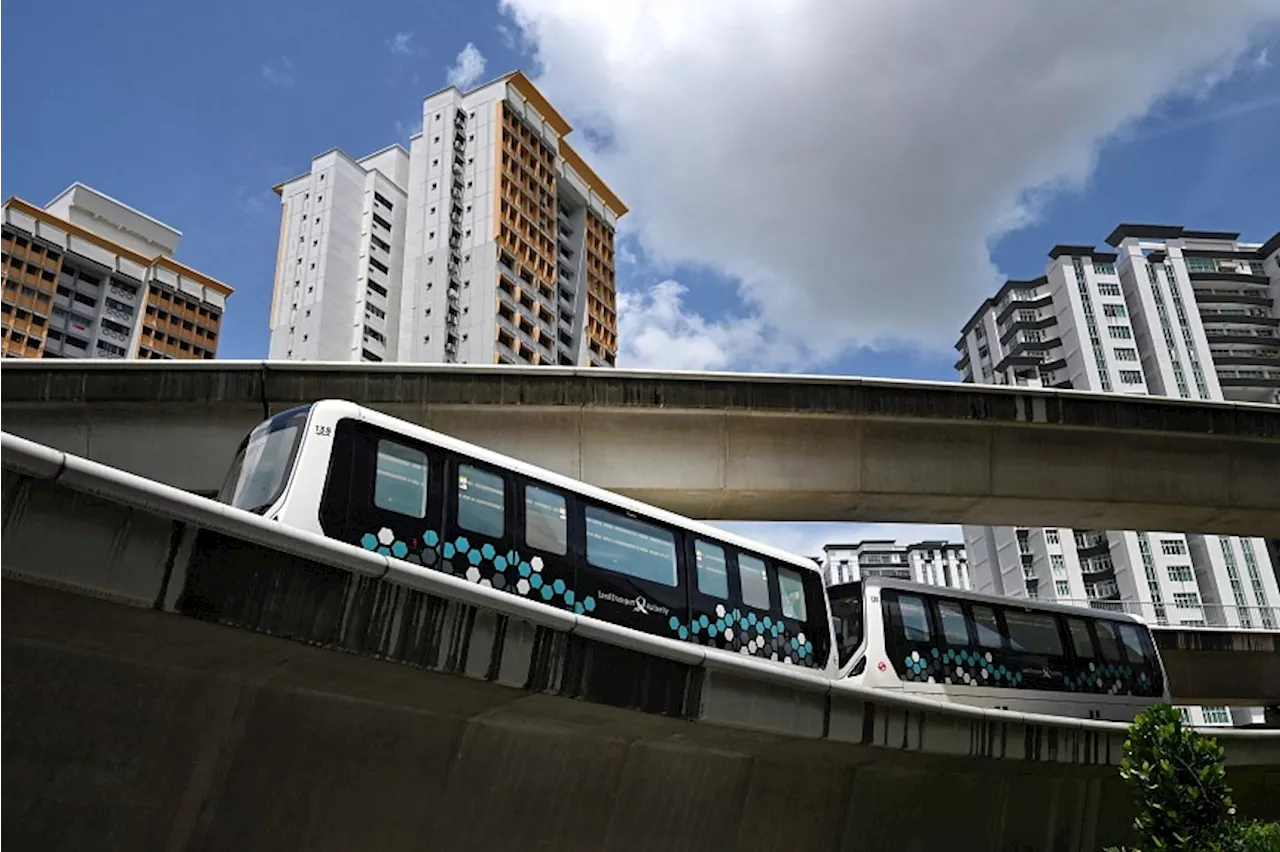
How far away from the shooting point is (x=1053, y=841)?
15.2m

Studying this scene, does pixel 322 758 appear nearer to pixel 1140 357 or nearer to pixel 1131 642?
pixel 1131 642

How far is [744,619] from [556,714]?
441cm

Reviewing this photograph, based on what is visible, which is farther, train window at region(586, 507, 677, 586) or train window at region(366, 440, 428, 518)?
train window at region(586, 507, 677, 586)

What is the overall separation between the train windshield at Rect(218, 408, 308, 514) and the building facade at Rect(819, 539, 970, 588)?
449 ft

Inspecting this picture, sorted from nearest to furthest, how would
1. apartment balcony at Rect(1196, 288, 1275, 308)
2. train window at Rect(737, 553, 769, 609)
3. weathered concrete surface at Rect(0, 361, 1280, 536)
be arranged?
train window at Rect(737, 553, 769, 609), weathered concrete surface at Rect(0, 361, 1280, 536), apartment balcony at Rect(1196, 288, 1275, 308)

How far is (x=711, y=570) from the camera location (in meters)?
12.2

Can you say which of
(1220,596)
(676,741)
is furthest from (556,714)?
(1220,596)

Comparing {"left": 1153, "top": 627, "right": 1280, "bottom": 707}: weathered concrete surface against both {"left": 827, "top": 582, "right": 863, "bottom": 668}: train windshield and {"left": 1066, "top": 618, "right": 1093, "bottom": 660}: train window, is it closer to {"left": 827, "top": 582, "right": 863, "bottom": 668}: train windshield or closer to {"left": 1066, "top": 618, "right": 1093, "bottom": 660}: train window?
{"left": 1066, "top": 618, "right": 1093, "bottom": 660}: train window

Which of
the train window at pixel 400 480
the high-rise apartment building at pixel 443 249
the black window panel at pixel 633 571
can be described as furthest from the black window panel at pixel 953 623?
the high-rise apartment building at pixel 443 249

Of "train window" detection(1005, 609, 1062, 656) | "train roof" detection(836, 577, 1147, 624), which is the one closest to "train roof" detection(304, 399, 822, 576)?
"train roof" detection(836, 577, 1147, 624)

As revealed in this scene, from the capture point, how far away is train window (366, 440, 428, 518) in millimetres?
9078

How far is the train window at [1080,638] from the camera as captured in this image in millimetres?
18578

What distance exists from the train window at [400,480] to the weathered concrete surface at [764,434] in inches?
246

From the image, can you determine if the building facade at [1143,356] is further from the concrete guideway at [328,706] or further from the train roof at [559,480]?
the concrete guideway at [328,706]
